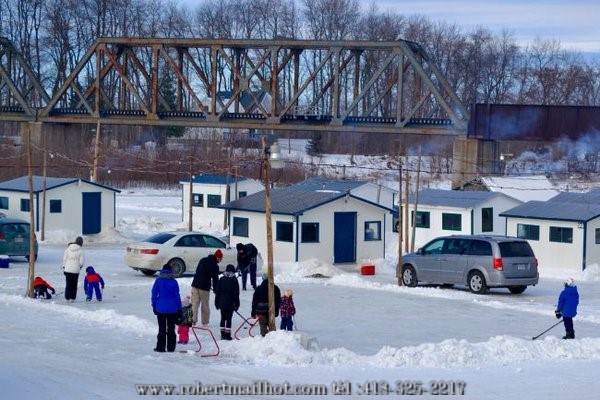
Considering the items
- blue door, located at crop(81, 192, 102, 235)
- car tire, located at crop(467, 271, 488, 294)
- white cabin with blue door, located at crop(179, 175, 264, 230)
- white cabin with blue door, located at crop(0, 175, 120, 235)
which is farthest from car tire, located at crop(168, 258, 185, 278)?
white cabin with blue door, located at crop(179, 175, 264, 230)

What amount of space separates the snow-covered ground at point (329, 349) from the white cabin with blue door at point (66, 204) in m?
19.2

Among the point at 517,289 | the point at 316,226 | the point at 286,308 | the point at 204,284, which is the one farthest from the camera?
the point at 316,226

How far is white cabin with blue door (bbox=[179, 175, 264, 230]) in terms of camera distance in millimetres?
60656

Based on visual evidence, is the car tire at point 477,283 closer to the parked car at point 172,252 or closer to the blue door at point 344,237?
the parked car at point 172,252

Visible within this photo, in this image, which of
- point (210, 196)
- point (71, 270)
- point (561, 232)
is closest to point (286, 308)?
point (71, 270)

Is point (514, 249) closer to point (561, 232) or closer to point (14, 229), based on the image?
point (561, 232)

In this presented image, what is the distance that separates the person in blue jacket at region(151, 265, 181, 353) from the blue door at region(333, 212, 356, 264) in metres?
21.0

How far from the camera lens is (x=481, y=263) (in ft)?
101

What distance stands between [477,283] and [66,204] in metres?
24.3

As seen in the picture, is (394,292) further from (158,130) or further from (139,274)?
(158,130)

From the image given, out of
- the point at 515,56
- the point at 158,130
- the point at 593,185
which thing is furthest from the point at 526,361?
the point at 515,56

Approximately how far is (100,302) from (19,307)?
2125 millimetres

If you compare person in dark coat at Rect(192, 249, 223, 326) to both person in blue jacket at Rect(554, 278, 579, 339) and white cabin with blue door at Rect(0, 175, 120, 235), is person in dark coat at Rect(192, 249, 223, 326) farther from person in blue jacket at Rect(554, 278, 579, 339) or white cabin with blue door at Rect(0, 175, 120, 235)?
white cabin with blue door at Rect(0, 175, 120, 235)

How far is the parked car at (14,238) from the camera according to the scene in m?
37.1
